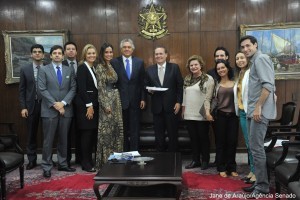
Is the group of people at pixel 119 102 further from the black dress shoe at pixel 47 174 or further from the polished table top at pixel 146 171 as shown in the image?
the polished table top at pixel 146 171

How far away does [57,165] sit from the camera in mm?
4477

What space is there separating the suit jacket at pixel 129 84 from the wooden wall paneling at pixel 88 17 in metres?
1.19

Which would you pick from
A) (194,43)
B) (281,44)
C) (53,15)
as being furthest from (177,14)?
(53,15)

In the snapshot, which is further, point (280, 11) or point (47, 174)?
point (280, 11)

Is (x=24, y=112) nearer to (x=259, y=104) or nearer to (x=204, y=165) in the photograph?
(x=204, y=165)

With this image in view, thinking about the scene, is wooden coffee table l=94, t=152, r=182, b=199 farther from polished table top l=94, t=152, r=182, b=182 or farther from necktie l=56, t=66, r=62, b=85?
necktie l=56, t=66, r=62, b=85

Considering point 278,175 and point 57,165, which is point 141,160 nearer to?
point 278,175

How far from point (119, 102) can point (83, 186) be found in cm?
122

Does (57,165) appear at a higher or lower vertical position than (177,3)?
lower

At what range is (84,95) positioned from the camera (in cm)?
410

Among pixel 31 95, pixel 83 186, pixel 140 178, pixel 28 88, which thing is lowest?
pixel 83 186

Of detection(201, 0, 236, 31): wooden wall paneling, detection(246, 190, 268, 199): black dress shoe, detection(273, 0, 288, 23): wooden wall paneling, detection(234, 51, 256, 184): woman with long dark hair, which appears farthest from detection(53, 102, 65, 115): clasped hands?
detection(273, 0, 288, 23): wooden wall paneling

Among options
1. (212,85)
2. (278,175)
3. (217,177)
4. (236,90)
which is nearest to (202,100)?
(212,85)

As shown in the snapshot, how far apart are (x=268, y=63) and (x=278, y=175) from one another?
40.3 inches
